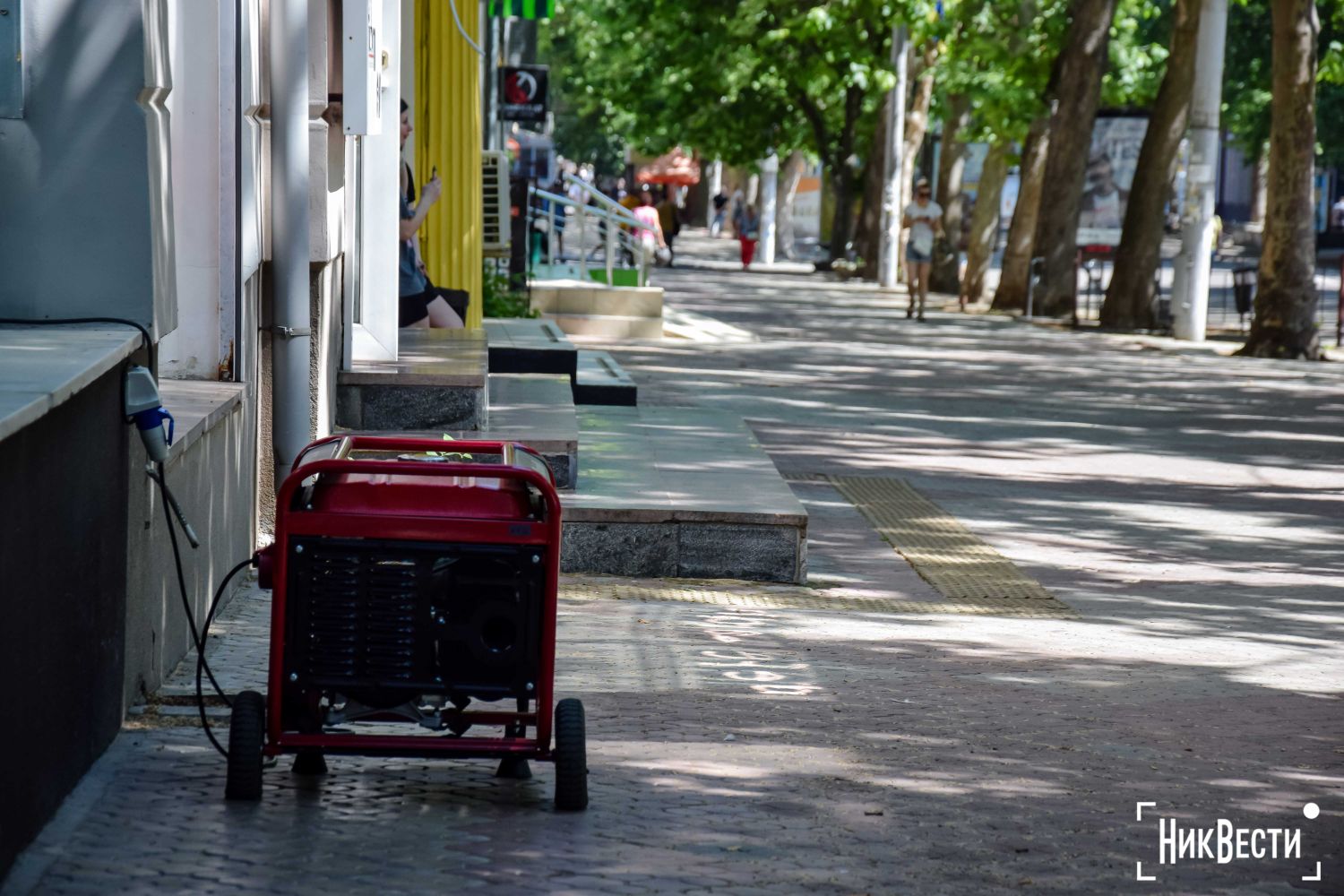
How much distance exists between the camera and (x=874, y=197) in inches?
1671

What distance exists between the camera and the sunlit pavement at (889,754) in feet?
14.3

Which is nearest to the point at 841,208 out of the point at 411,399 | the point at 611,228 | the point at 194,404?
the point at 611,228

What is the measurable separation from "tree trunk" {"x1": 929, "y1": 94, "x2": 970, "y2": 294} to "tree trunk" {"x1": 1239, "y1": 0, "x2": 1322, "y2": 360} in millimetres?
13112

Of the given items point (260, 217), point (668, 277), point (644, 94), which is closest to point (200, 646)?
point (260, 217)

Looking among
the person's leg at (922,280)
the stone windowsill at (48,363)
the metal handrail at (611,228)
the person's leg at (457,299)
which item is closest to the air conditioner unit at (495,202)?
the metal handrail at (611,228)

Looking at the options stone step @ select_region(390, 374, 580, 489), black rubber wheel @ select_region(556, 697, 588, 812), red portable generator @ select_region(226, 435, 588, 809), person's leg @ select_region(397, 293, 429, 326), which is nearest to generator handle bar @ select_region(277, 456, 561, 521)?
red portable generator @ select_region(226, 435, 588, 809)

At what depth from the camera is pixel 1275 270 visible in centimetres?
2288

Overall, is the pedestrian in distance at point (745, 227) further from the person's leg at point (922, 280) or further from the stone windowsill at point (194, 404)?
the stone windowsill at point (194, 404)

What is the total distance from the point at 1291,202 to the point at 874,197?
65.8ft

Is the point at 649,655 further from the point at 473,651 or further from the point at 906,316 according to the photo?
the point at 906,316

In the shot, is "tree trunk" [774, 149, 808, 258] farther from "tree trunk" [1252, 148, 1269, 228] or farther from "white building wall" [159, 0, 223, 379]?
"white building wall" [159, 0, 223, 379]

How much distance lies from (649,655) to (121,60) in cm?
268

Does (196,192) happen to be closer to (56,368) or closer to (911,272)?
(56,368)

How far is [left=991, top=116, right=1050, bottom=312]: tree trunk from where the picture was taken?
30875 mm
